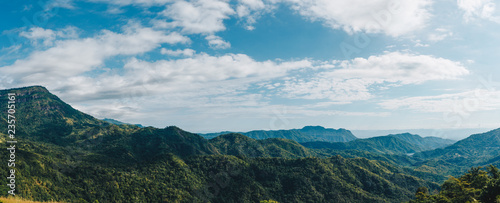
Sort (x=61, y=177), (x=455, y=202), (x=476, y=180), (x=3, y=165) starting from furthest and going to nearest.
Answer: (x=61, y=177) < (x=3, y=165) < (x=476, y=180) < (x=455, y=202)

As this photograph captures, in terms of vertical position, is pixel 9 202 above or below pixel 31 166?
above

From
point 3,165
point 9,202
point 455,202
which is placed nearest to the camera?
Answer: point 9,202

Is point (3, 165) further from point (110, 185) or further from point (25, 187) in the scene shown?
point (110, 185)

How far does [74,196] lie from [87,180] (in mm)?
20355

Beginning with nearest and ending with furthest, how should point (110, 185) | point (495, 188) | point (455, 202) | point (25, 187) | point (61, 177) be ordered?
1. point (495, 188)
2. point (455, 202)
3. point (25, 187)
4. point (61, 177)
5. point (110, 185)

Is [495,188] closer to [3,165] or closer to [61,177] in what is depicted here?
[61,177]

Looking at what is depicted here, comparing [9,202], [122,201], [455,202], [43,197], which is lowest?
[122,201]

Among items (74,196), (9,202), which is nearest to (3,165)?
(74,196)

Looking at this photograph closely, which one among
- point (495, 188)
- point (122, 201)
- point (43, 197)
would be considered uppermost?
point (495, 188)

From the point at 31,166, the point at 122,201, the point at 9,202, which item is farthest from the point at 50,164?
the point at 9,202

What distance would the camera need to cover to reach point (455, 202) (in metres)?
69.3

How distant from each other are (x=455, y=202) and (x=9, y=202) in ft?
311

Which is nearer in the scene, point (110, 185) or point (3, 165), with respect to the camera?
point (3, 165)

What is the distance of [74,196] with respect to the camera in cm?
17462
